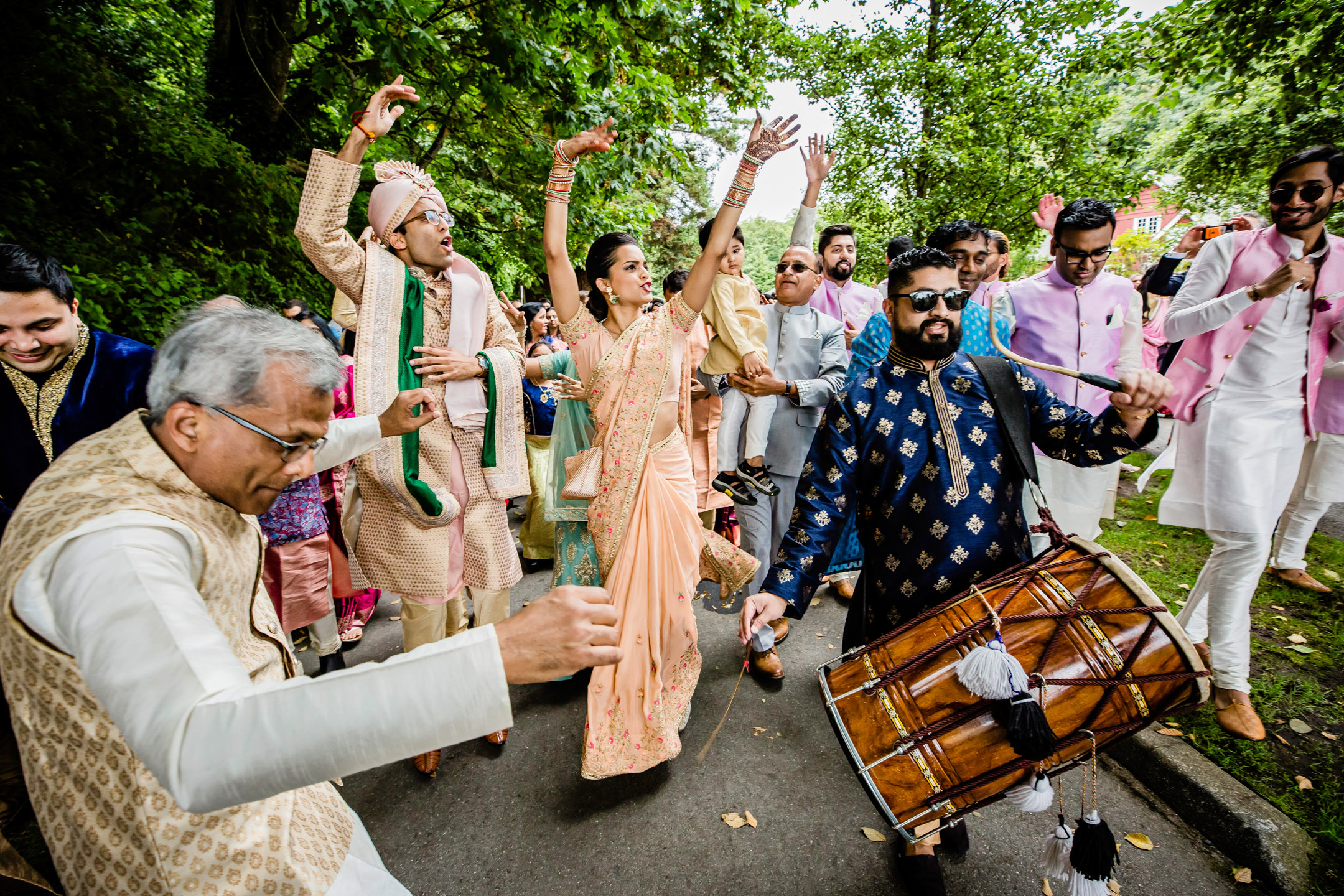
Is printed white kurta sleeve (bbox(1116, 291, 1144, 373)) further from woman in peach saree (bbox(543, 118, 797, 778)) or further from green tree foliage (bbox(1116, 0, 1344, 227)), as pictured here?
green tree foliage (bbox(1116, 0, 1344, 227))

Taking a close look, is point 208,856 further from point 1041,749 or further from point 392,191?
point 392,191

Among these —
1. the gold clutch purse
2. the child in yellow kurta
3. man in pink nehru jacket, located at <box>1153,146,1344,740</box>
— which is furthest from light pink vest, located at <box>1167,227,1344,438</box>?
the gold clutch purse

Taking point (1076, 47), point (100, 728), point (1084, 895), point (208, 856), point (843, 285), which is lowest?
point (1084, 895)

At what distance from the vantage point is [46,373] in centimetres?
204

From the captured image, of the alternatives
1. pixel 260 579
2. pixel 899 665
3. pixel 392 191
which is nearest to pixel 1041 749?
pixel 899 665

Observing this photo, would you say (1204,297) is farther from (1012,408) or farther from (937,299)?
(937,299)

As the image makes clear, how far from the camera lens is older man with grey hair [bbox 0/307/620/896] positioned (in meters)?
0.81

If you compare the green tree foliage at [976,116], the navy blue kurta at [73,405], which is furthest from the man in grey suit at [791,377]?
the green tree foliage at [976,116]

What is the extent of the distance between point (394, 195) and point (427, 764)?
8.64 ft

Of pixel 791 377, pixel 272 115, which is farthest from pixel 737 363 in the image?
pixel 272 115

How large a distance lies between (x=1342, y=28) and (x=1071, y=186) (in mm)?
5642

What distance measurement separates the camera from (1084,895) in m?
1.54

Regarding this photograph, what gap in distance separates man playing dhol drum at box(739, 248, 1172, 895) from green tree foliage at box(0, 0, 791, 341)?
4028mm

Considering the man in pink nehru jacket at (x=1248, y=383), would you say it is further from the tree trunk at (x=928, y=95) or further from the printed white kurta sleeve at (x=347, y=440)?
the tree trunk at (x=928, y=95)
